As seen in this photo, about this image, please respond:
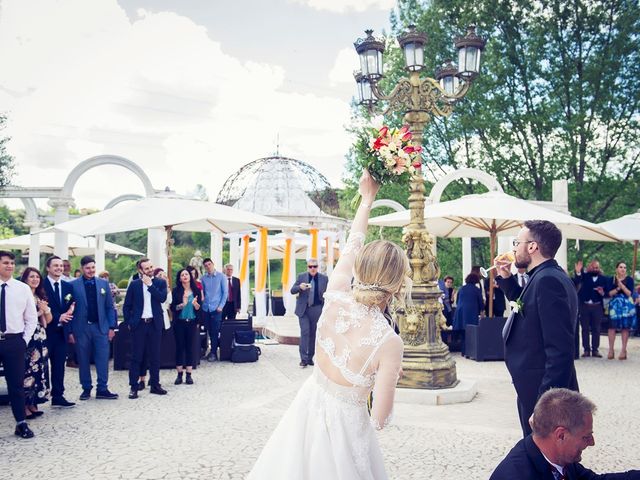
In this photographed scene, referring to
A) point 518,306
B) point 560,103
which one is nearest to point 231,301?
point 518,306

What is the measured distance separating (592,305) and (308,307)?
6.07m

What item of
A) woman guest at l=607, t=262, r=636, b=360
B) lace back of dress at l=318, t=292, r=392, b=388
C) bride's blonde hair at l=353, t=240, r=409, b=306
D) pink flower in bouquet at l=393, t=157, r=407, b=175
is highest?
pink flower in bouquet at l=393, t=157, r=407, b=175

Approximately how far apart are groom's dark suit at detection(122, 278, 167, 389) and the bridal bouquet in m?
5.87

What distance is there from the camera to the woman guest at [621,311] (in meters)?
12.1

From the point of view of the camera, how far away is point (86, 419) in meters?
7.13

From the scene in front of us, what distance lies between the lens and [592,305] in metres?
12.4

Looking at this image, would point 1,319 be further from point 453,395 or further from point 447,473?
point 453,395

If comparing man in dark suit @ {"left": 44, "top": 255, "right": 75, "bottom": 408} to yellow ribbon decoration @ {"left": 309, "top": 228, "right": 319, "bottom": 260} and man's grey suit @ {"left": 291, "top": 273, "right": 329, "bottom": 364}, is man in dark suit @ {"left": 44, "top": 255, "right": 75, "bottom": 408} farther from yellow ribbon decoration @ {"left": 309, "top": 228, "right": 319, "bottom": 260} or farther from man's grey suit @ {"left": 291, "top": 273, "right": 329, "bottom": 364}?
yellow ribbon decoration @ {"left": 309, "top": 228, "right": 319, "bottom": 260}

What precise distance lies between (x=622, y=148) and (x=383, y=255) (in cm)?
2000

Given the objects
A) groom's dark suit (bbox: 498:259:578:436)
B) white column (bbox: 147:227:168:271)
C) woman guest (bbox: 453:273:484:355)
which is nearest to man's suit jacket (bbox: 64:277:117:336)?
groom's dark suit (bbox: 498:259:578:436)

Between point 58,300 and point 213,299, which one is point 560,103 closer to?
point 213,299

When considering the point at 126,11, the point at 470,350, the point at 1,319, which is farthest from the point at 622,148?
the point at 1,319

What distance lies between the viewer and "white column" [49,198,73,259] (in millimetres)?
17141

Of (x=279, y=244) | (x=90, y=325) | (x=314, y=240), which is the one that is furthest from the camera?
(x=279, y=244)
